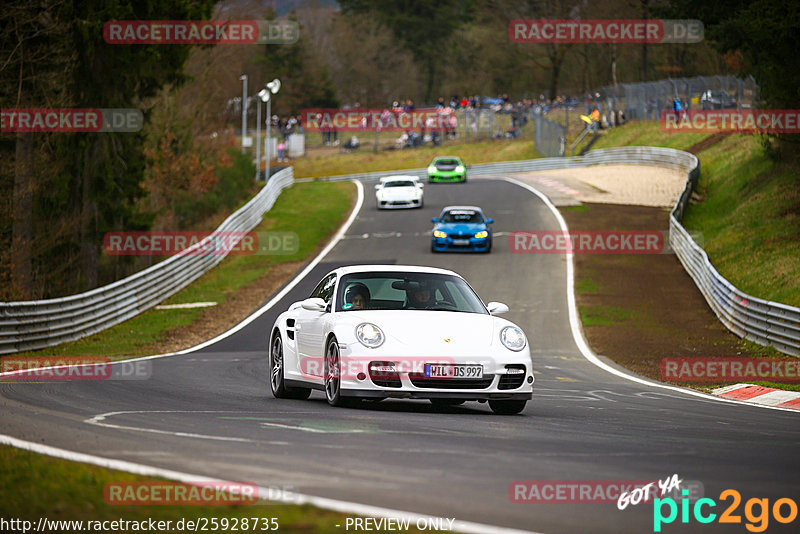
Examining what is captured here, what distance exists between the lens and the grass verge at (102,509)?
16.6ft

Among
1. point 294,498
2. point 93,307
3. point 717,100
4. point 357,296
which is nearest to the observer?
point 294,498

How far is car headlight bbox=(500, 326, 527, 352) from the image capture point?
10867 mm

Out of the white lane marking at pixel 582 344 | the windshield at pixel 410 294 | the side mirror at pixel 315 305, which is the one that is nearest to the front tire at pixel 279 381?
the side mirror at pixel 315 305

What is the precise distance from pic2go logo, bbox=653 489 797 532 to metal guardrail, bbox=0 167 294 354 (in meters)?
17.8

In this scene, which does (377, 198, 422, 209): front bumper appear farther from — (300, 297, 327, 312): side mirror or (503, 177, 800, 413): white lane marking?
(300, 297, 327, 312): side mirror

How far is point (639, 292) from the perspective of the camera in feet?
104

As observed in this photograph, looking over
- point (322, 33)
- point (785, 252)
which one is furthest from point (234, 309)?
point (322, 33)

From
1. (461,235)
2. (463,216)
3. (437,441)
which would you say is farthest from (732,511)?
(463,216)

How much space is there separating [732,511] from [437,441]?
2.65 metres

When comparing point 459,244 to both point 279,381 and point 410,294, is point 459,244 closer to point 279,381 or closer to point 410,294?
point 279,381

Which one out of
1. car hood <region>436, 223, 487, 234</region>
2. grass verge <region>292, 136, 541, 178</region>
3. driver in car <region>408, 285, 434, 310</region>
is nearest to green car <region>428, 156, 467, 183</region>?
grass verge <region>292, 136, 541, 178</region>

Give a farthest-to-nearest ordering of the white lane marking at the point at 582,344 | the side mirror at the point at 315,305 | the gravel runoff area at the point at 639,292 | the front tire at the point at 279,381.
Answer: the gravel runoff area at the point at 639,292, the white lane marking at the point at 582,344, the front tire at the point at 279,381, the side mirror at the point at 315,305

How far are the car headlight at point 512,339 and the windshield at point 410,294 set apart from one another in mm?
794

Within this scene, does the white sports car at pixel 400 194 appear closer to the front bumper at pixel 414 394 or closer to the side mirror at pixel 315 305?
the side mirror at pixel 315 305
